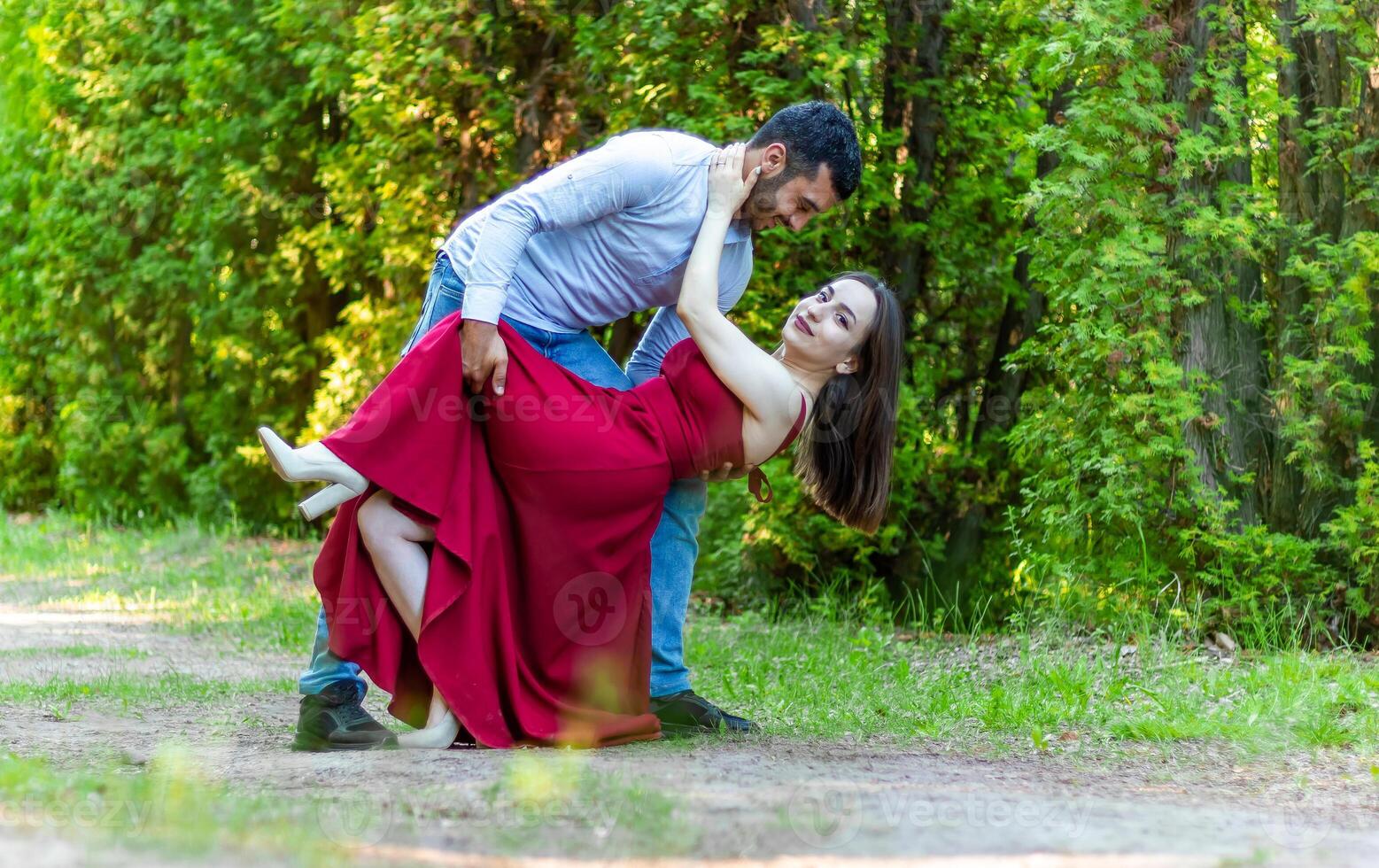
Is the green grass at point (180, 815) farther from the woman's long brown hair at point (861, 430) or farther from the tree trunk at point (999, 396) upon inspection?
the tree trunk at point (999, 396)

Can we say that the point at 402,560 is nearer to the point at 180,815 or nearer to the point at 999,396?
the point at 180,815

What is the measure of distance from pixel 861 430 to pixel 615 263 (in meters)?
0.85

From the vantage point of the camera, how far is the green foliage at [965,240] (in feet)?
16.8

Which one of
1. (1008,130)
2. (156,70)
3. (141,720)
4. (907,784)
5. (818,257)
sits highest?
(156,70)

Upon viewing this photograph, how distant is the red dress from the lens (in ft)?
11.6

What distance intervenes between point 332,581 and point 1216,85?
12.0ft

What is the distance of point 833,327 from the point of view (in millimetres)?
3828

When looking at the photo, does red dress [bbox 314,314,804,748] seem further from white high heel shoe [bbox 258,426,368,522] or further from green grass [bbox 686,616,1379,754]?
green grass [bbox 686,616,1379,754]

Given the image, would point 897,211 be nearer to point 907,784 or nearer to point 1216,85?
point 1216,85

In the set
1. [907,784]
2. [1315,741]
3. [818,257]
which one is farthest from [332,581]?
[818,257]

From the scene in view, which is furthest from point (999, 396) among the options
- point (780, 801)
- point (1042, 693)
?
point (780, 801)

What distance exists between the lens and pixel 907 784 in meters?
3.10

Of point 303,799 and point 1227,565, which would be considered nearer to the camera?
point 303,799

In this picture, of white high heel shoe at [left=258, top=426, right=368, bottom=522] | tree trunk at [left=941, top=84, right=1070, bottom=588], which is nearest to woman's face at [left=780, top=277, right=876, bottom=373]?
white high heel shoe at [left=258, top=426, right=368, bottom=522]
